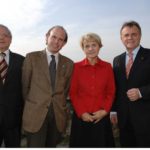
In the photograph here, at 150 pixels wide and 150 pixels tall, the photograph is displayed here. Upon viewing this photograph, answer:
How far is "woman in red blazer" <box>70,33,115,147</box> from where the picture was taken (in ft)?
12.2

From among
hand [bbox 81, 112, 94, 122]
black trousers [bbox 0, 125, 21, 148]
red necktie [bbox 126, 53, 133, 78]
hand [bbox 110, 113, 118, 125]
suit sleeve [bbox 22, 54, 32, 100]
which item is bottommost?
black trousers [bbox 0, 125, 21, 148]

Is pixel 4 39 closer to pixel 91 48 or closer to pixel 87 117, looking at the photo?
pixel 91 48

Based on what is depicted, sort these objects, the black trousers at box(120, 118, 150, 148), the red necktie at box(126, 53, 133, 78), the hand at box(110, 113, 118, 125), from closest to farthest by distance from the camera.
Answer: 1. the black trousers at box(120, 118, 150, 148)
2. the red necktie at box(126, 53, 133, 78)
3. the hand at box(110, 113, 118, 125)

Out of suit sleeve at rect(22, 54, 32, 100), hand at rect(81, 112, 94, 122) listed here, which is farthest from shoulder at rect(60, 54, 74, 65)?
hand at rect(81, 112, 94, 122)

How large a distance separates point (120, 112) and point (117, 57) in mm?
734

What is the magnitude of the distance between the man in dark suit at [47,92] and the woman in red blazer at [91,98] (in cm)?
16

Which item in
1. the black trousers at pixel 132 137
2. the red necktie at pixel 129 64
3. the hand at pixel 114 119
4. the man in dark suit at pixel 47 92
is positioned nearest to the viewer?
the man in dark suit at pixel 47 92

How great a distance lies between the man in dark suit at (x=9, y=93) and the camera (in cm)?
374

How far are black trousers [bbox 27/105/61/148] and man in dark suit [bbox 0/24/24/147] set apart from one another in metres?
0.27

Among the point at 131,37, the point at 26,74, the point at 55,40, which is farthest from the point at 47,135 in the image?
A: the point at 131,37

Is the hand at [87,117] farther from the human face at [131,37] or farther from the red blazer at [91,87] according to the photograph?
the human face at [131,37]

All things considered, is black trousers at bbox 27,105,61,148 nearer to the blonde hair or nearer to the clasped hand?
the clasped hand

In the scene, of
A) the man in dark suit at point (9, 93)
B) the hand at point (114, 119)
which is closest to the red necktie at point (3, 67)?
the man in dark suit at point (9, 93)

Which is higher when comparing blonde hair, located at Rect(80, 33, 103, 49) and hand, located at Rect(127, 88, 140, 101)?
blonde hair, located at Rect(80, 33, 103, 49)
